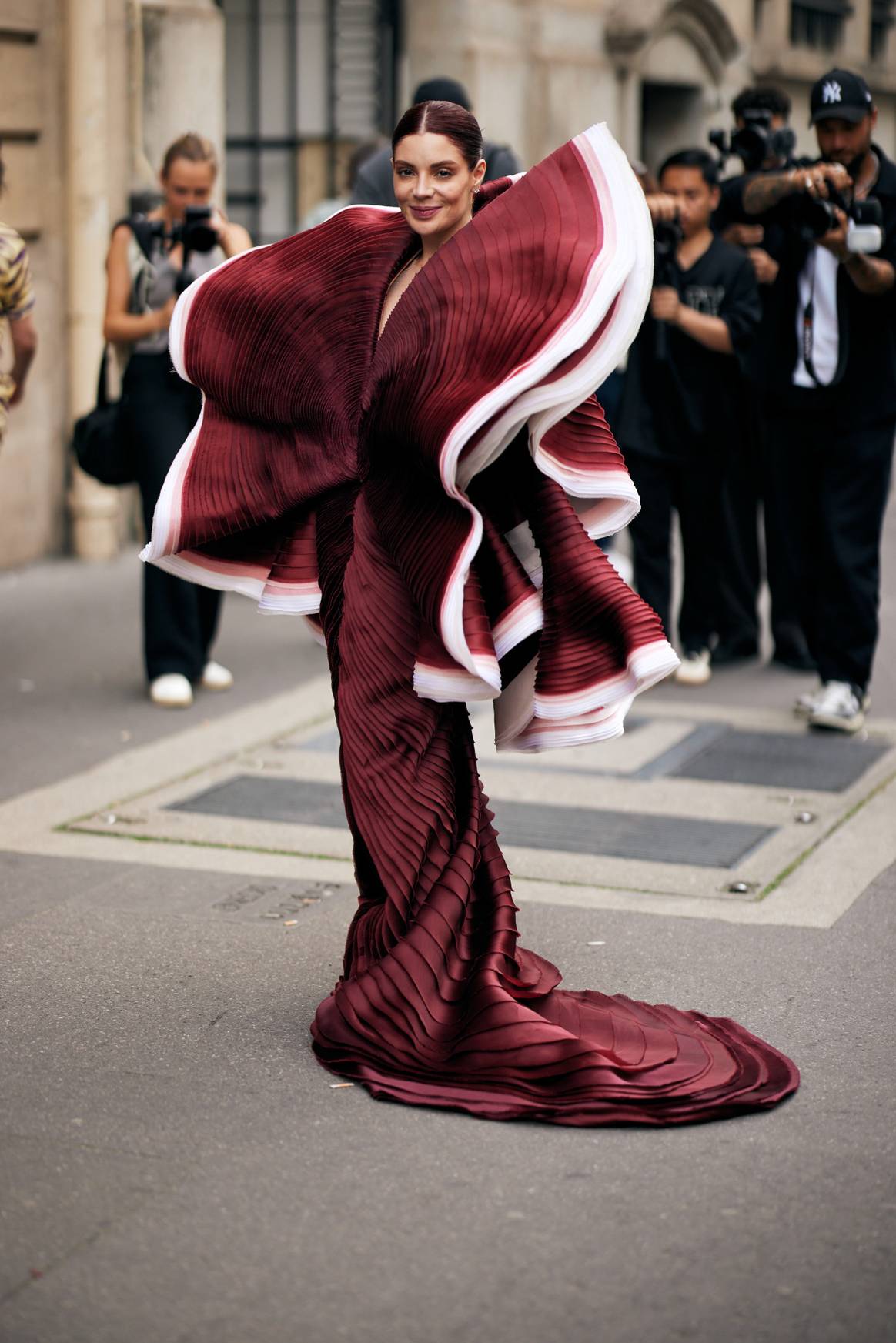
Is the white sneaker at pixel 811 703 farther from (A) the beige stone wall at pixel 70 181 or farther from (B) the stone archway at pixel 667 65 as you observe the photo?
(B) the stone archway at pixel 667 65

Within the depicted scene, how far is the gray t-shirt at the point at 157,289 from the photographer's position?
7520 millimetres

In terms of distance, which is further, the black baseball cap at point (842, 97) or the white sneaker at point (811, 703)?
the white sneaker at point (811, 703)

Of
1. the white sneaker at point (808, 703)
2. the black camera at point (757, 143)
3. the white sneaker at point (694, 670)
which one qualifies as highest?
the black camera at point (757, 143)

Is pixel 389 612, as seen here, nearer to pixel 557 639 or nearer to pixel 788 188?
pixel 557 639

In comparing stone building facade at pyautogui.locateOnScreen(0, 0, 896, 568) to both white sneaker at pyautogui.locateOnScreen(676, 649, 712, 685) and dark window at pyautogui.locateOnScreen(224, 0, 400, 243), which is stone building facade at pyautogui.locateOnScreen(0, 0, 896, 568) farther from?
white sneaker at pyautogui.locateOnScreen(676, 649, 712, 685)

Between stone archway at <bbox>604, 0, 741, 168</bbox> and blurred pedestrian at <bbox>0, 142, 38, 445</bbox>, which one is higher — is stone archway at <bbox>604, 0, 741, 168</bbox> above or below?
above

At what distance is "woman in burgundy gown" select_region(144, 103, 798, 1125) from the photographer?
3.81 m

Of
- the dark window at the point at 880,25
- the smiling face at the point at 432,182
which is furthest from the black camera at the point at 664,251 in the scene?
the dark window at the point at 880,25

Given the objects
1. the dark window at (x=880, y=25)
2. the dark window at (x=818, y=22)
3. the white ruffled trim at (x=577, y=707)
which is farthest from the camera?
the dark window at (x=880, y=25)

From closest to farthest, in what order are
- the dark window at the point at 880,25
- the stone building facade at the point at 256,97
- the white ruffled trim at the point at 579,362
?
the white ruffled trim at the point at 579,362, the stone building facade at the point at 256,97, the dark window at the point at 880,25

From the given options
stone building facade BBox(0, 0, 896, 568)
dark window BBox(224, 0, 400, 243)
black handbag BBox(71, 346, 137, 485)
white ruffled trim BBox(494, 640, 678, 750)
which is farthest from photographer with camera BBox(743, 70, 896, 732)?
dark window BBox(224, 0, 400, 243)

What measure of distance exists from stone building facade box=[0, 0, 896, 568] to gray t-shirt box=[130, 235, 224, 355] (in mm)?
2649

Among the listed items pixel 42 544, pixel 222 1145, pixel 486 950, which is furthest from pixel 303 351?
pixel 42 544

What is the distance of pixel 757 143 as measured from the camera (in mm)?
8359
